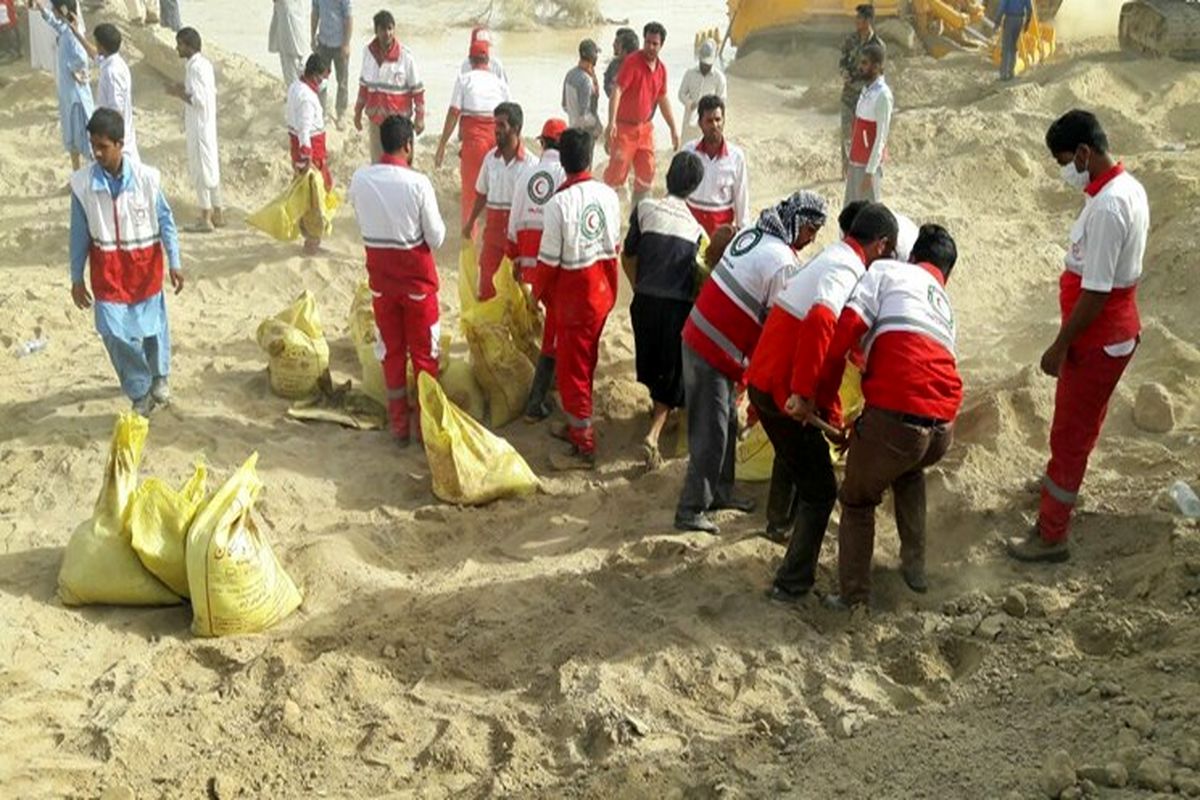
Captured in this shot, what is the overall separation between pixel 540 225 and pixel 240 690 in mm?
3551

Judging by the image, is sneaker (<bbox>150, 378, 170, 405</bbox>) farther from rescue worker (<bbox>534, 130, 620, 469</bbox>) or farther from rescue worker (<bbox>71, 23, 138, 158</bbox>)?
rescue worker (<bbox>71, 23, 138, 158</bbox>)

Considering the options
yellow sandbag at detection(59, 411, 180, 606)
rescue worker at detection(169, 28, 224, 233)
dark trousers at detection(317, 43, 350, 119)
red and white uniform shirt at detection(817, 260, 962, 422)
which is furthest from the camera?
dark trousers at detection(317, 43, 350, 119)

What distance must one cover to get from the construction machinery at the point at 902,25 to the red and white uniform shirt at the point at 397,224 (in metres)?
11.5

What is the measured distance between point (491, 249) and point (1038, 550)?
4.19 m

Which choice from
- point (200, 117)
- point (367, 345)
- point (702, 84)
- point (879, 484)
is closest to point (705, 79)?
point (702, 84)

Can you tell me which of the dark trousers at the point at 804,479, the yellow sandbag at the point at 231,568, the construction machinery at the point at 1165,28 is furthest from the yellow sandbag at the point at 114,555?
the construction machinery at the point at 1165,28

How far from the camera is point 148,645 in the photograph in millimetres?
4977

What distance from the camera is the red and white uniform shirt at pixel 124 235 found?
628cm

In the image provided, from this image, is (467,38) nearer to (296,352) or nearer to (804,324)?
(296,352)

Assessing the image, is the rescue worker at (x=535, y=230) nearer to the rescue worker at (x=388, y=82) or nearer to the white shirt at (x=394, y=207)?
the white shirt at (x=394, y=207)

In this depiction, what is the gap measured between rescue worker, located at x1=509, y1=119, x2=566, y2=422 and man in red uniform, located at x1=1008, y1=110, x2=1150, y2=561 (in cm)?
279

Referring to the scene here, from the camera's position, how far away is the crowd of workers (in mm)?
4695

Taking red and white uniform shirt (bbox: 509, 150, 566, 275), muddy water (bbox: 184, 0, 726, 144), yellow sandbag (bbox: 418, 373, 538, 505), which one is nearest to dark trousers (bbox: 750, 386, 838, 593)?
yellow sandbag (bbox: 418, 373, 538, 505)

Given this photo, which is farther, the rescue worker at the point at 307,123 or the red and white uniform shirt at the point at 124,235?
the rescue worker at the point at 307,123
